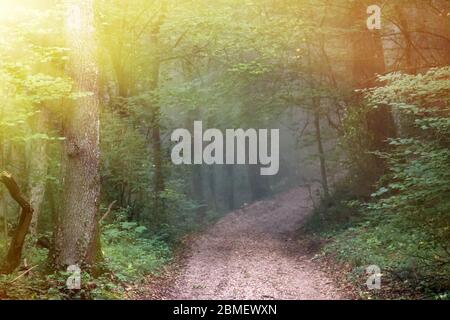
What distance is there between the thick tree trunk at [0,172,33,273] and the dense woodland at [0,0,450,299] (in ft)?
0.09

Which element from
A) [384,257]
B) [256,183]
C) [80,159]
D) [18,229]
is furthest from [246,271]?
[256,183]

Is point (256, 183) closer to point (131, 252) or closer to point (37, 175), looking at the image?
point (131, 252)

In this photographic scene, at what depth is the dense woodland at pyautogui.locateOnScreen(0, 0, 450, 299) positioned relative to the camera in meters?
8.73

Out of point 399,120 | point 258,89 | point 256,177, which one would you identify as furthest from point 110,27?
point 256,177

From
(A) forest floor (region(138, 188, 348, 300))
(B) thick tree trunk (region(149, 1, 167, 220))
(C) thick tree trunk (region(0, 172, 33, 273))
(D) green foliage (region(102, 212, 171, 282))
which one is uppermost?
(B) thick tree trunk (region(149, 1, 167, 220))

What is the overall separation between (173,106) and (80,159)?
8589 millimetres

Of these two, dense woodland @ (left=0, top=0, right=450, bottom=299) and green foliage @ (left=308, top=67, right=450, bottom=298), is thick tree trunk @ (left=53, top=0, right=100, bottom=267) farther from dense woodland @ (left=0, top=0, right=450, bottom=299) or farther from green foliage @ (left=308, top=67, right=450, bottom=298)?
green foliage @ (left=308, top=67, right=450, bottom=298)

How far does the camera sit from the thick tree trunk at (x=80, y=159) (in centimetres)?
925

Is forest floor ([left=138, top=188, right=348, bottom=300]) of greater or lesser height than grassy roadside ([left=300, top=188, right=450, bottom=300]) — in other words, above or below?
below

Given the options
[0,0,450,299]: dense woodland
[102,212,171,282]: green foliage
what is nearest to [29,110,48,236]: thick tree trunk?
[0,0,450,299]: dense woodland

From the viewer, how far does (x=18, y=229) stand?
929 cm

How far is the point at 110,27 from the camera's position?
17.2m

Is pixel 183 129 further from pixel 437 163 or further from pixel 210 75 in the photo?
pixel 437 163
